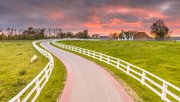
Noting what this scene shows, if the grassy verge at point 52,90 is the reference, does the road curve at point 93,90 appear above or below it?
above

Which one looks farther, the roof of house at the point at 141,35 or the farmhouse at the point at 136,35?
the roof of house at the point at 141,35

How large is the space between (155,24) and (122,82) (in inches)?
5596

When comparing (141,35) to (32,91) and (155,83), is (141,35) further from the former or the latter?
(32,91)

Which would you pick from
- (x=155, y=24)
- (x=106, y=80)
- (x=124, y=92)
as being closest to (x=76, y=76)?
(x=106, y=80)

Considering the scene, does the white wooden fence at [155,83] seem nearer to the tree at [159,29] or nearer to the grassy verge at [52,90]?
the grassy verge at [52,90]

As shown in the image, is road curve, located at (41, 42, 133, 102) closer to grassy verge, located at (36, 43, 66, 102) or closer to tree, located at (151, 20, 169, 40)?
grassy verge, located at (36, 43, 66, 102)

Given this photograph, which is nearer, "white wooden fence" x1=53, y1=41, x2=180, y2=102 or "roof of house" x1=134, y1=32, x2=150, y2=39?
"white wooden fence" x1=53, y1=41, x2=180, y2=102

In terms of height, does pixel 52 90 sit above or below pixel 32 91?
below

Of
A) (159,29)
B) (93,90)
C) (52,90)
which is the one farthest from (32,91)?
(159,29)

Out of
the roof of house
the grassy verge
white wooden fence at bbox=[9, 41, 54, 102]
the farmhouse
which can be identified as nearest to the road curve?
the grassy verge

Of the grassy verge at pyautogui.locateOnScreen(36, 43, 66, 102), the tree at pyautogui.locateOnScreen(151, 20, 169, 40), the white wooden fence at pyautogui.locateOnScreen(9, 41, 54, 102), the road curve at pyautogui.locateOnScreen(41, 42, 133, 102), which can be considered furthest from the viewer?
the tree at pyautogui.locateOnScreen(151, 20, 169, 40)

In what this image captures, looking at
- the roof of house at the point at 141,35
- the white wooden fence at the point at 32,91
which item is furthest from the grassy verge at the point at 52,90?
the roof of house at the point at 141,35

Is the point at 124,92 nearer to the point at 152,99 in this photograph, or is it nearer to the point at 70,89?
the point at 152,99

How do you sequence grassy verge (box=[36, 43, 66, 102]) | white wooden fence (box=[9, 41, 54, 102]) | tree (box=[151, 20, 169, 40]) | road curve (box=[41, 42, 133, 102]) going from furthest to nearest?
tree (box=[151, 20, 169, 40])
grassy verge (box=[36, 43, 66, 102])
road curve (box=[41, 42, 133, 102])
white wooden fence (box=[9, 41, 54, 102])
